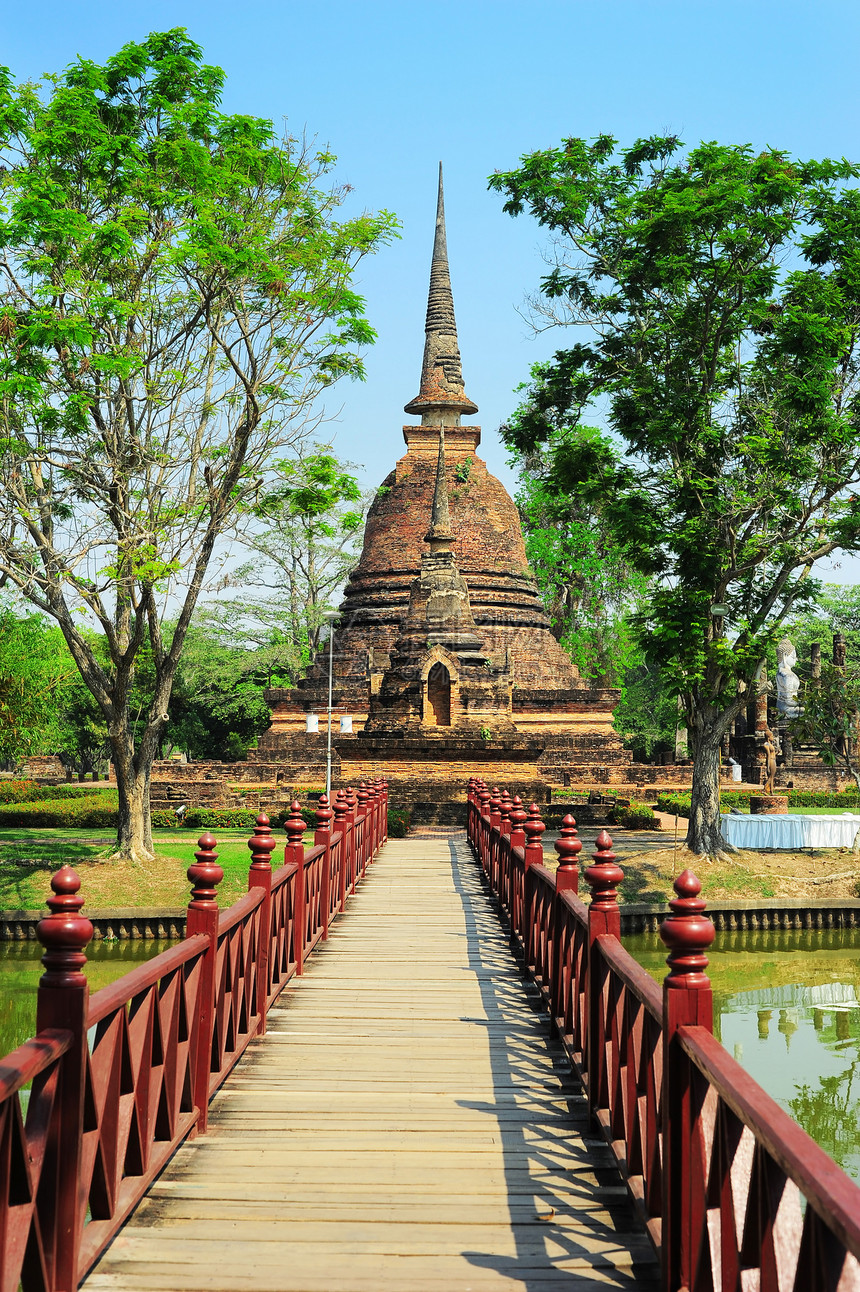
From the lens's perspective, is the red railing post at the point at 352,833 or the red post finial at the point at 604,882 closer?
the red post finial at the point at 604,882

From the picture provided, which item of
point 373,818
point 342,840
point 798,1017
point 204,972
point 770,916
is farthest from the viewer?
Answer: point 770,916

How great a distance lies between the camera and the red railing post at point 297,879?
334 inches

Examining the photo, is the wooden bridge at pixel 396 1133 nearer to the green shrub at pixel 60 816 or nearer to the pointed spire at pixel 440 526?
the green shrub at pixel 60 816

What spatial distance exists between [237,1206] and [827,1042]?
32.2 ft

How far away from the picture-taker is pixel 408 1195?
15.1 ft

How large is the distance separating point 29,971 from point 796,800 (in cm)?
2750

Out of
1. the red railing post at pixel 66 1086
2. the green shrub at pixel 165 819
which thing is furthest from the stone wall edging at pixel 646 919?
the red railing post at pixel 66 1086

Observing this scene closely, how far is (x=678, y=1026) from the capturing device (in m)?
3.65

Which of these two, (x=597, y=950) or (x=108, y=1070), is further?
(x=597, y=950)

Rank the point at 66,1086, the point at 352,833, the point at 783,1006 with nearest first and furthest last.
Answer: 1. the point at 66,1086
2. the point at 352,833
3. the point at 783,1006

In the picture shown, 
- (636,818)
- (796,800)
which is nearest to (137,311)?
(636,818)

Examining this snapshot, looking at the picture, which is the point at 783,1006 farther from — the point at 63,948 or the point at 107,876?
the point at 63,948

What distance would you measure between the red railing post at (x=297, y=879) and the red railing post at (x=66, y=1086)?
187 inches

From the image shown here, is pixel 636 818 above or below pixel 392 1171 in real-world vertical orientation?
below
